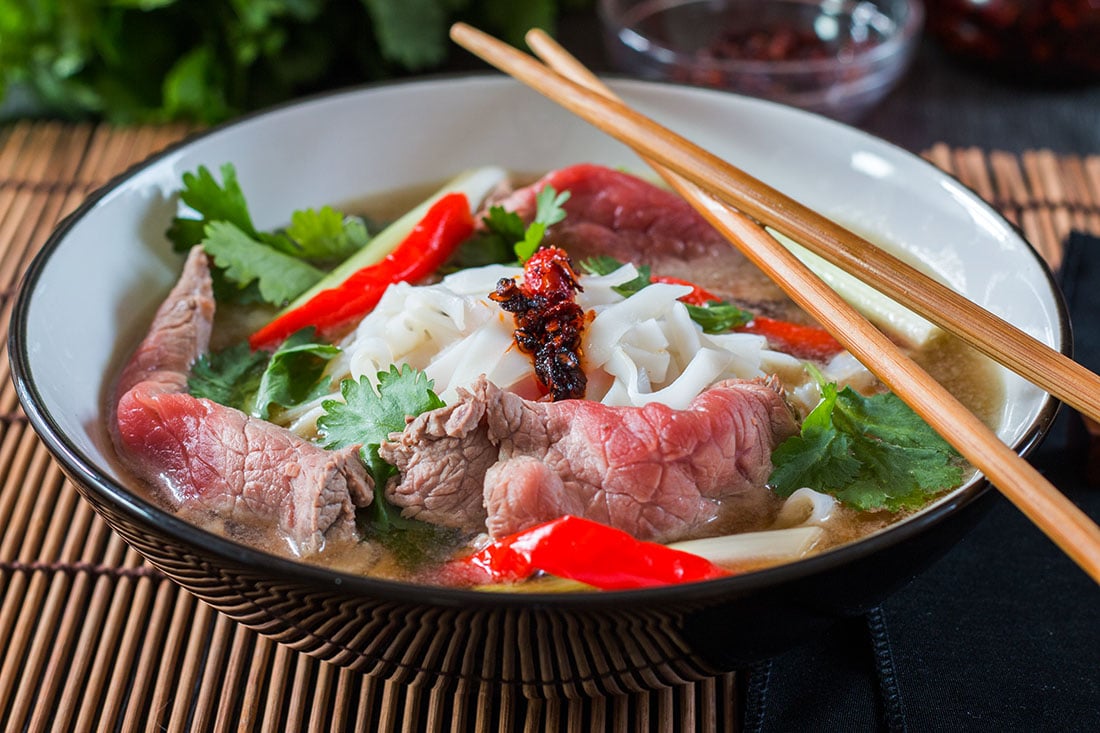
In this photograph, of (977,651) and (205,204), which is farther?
(205,204)

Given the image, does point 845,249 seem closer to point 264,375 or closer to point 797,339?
point 797,339

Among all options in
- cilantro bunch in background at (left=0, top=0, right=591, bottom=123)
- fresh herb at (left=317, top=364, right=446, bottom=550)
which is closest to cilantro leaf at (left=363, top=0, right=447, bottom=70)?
cilantro bunch in background at (left=0, top=0, right=591, bottom=123)

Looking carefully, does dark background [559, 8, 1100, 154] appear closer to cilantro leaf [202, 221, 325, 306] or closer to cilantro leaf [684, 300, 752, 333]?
cilantro leaf [684, 300, 752, 333]

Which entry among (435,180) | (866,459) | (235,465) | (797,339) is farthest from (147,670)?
(435,180)

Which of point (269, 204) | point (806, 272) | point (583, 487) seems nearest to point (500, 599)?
point (583, 487)

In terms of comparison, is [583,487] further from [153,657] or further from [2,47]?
[2,47]

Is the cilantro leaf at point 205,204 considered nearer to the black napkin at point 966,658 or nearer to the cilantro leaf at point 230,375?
the cilantro leaf at point 230,375
